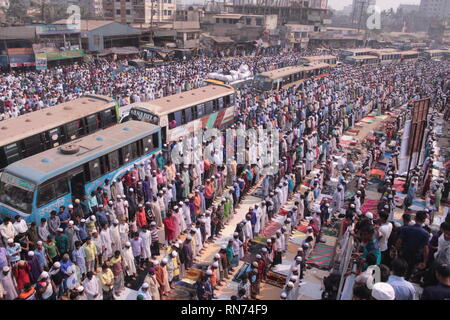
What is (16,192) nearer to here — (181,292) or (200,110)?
(181,292)

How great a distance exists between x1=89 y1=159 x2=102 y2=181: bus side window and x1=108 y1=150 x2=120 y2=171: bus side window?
502mm

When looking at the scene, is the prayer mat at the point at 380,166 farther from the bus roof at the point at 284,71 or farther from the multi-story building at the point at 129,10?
the multi-story building at the point at 129,10

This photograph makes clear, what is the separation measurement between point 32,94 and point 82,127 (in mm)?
10760

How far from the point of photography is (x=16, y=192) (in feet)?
31.6

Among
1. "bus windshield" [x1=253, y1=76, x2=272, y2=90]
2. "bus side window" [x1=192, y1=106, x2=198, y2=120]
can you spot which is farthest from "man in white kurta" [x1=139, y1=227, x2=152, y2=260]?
"bus windshield" [x1=253, y1=76, x2=272, y2=90]

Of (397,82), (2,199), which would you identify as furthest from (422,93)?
(2,199)

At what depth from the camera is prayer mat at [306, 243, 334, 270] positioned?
980cm

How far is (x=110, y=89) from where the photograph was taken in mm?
Result: 25391

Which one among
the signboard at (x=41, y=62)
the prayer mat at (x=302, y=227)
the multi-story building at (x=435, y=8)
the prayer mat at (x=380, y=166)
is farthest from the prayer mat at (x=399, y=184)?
the multi-story building at (x=435, y=8)

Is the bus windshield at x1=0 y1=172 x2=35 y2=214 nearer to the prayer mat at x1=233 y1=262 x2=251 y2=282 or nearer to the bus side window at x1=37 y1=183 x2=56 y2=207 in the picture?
the bus side window at x1=37 y1=183 x2=56 y2=207

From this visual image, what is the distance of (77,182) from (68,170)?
558mm

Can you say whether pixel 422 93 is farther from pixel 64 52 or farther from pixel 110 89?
pixel 64 52

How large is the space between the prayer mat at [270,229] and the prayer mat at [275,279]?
1836mm

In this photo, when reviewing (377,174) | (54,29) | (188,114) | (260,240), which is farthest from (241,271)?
(54,29)
